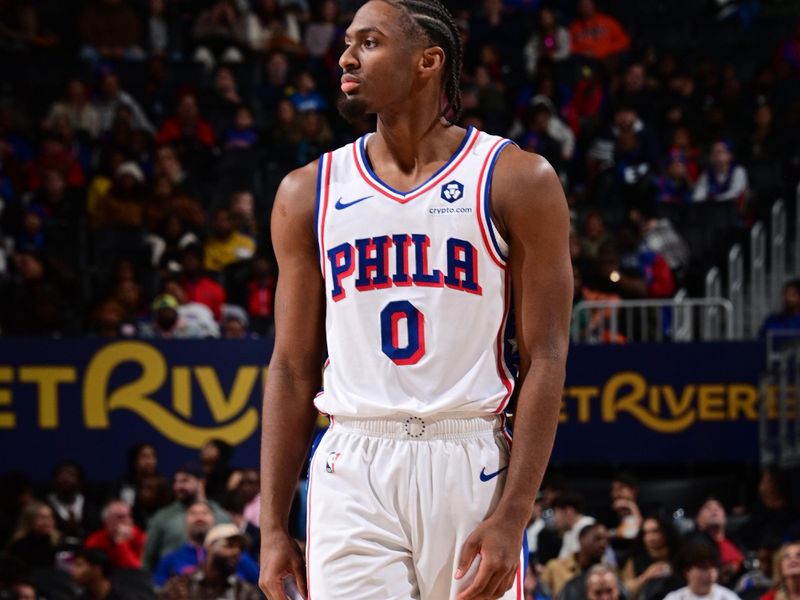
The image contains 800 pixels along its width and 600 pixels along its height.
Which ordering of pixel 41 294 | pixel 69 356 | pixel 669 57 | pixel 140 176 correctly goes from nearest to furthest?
1. pixel 69 356
2. pixel 41 294
3. pixel 140 176
4. pixel 669 57

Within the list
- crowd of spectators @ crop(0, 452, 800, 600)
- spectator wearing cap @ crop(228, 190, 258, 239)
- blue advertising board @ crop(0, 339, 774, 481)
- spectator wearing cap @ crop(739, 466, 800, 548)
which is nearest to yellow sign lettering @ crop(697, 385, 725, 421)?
blue advertising board @ crop(0, 339, 774, 481)

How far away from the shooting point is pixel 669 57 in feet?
51.4

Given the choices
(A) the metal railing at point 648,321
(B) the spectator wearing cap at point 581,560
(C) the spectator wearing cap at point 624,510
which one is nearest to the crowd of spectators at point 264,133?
(A) the metal railing at point 648,321

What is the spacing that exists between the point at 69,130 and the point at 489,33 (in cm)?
484

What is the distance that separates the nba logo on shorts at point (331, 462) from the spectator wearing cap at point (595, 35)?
13404 mm

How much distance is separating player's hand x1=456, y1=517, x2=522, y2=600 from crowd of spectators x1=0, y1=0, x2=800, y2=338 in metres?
8.41

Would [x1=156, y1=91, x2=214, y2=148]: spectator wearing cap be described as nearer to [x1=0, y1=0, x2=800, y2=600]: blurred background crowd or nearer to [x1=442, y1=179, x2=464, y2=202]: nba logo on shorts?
[x1=0, y1=0, x2=800, y2=600]: blurred background crowd

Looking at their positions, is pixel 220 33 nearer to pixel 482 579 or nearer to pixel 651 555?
pixel 651 555

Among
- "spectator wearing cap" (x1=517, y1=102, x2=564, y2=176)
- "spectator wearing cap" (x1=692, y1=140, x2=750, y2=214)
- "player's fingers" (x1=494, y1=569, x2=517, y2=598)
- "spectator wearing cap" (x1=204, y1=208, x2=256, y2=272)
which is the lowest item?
"player's fingers" (x1=494, y1=569, x2=517, y2=598)

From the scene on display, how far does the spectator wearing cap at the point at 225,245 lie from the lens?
12891mm

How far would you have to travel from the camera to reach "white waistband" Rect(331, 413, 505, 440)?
10.8 feet

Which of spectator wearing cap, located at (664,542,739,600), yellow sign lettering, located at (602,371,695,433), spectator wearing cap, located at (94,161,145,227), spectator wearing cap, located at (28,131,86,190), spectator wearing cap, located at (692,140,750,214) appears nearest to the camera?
spectator wearing cap, located at (664,542,739,600)

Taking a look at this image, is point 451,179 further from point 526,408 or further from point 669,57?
point 669,57

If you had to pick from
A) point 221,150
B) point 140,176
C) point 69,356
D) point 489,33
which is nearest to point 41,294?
point 69,356
